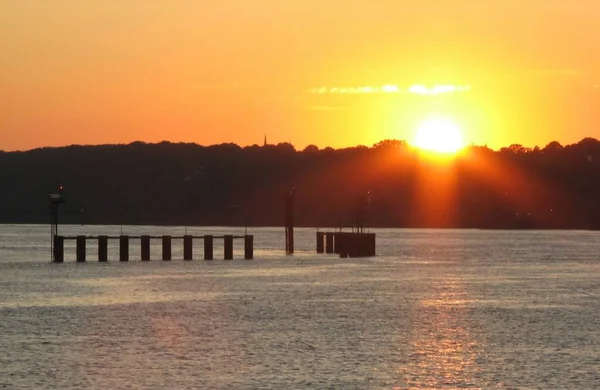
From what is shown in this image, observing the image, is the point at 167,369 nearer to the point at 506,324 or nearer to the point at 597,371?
the point at 597,371

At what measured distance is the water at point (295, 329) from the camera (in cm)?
3800

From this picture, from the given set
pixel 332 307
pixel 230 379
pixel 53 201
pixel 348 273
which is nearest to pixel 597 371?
pixel 230 379

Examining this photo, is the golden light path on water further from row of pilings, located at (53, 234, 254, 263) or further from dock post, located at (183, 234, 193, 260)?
dock post, located at (183, 234, 193, 260)

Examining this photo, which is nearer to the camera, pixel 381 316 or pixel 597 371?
pixel 597 371

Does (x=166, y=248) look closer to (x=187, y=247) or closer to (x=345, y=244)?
(x=187, y=247)

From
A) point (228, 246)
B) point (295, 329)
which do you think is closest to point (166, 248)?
point (228, 246)

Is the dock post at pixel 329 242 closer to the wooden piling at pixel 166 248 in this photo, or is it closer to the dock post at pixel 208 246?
the dock post at pixel 208 246

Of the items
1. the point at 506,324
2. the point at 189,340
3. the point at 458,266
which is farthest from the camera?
the point at 458,266

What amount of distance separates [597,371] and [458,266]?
69.8 m

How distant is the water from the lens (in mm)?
38000

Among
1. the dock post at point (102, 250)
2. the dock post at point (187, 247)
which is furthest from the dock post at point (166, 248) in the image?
the dock post at point (102, 250)

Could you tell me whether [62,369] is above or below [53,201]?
below

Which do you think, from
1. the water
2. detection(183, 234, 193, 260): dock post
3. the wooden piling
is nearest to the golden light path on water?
the water

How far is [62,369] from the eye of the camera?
3903 centimetres
